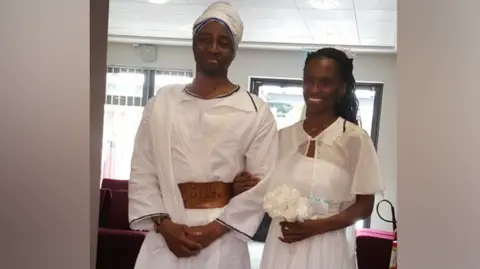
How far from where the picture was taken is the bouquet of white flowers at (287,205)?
5.29ft

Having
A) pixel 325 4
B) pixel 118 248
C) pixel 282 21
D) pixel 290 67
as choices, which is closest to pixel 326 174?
pixel 118 248

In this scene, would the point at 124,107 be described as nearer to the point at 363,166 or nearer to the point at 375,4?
the point at 375,4

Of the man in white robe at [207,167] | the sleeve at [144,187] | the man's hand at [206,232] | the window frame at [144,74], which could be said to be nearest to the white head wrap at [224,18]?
the man in white robe at [207,167]

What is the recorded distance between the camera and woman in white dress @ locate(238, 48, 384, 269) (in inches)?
66.4

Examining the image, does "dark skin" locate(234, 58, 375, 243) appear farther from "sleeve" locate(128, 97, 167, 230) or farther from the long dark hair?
"sleeve" locate(128, 97, 167, 230)

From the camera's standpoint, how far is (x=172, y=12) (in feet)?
17.9

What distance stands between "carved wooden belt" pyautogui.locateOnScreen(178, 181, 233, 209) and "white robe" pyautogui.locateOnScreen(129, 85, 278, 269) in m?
0.01
